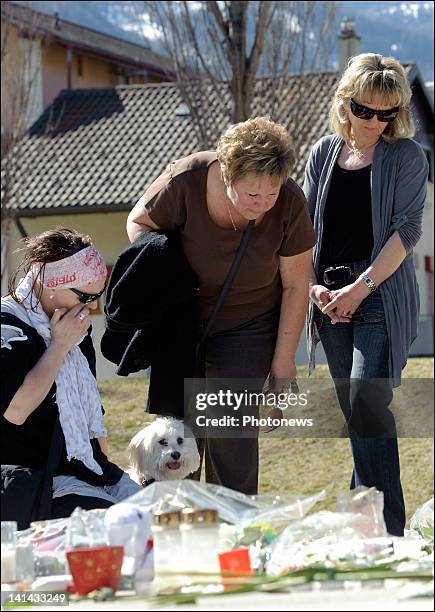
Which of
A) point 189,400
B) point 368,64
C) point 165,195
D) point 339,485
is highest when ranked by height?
point 368,64

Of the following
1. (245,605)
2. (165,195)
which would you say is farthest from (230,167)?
(245,605)

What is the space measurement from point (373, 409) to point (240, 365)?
587 millimetres

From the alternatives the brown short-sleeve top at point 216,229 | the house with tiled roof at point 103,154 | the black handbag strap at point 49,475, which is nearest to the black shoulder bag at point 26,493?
the black handbag strap at point 49,475

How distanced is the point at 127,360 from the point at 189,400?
1.09 feet

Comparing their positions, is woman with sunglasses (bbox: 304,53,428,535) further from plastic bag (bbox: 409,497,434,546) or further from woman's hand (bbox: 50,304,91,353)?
woman's hand (bbox: 50,304,91,353)

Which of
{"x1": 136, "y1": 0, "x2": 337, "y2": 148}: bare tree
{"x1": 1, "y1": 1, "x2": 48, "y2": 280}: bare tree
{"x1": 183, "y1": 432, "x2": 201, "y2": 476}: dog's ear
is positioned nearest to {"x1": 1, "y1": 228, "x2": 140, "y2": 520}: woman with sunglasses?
{"x1": 183, "y1": 432, "x2": 201, "y2": 476}: dog's ear

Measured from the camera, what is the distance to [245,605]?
291 centimetres

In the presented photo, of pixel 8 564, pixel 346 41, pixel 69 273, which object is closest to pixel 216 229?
pixel 69 273

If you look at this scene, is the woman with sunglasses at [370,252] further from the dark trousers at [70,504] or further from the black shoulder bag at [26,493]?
the black shoulder bag at [26,493]

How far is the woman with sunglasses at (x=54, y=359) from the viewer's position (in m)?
4.22

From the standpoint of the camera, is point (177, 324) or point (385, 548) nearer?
point (385, 548)

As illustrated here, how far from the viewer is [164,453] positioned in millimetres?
5152

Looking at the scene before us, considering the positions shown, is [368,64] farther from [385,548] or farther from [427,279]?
[427,279]

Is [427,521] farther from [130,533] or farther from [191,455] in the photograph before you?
[191,455]
